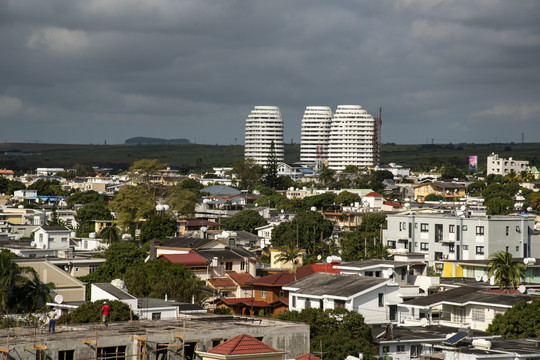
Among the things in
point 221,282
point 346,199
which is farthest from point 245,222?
point 221,282

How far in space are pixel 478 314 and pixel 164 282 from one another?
1960 cm

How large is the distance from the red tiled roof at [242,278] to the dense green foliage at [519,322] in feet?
78.7

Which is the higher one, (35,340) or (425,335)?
(35,340)

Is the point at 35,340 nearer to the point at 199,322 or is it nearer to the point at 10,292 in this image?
the point at 199,322

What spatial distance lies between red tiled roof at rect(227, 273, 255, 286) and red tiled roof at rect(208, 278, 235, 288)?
40 centimetres

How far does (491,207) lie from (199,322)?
99.1m

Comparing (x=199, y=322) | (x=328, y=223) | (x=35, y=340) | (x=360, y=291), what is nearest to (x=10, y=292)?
(x=360, y=291)

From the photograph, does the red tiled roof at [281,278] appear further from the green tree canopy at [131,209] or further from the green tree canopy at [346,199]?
the green tree canopy at [346,199]

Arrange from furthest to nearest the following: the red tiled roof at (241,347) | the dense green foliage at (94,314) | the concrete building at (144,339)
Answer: the dense green foliage at (94,314) < the concrete building at (144,339) < the red tiled roof at (241,347)

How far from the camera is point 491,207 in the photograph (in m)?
129

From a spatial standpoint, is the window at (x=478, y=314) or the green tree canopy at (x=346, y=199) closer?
the window at (x=478, y=314)

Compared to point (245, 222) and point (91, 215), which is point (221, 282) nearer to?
point (245, 222)

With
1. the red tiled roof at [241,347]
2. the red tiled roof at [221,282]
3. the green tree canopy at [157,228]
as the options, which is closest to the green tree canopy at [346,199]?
the green tree canopy at [157,228]

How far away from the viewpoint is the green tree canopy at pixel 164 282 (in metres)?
58.5
